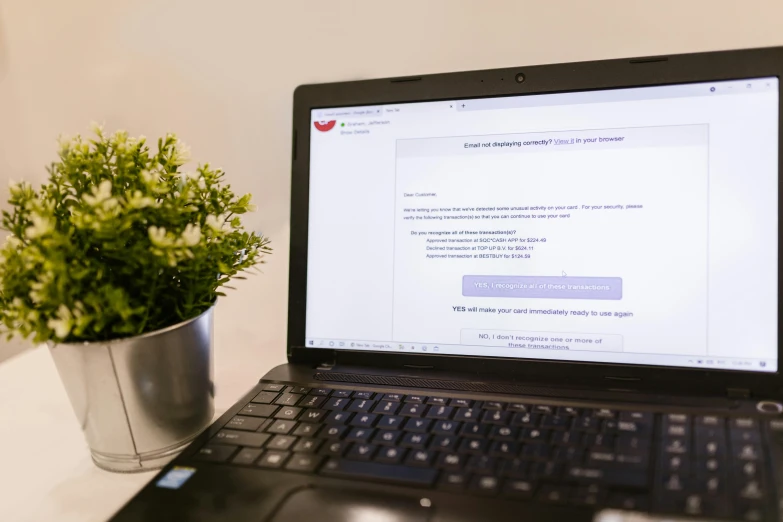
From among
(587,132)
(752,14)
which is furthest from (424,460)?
(752,14)

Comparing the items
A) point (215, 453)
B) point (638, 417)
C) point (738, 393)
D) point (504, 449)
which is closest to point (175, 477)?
point (215, 453)

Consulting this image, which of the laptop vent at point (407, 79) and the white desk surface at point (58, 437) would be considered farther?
the laptop vent at point (407, 79)

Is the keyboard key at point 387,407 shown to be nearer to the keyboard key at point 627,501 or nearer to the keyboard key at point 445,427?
the keyboard key at point 445,427

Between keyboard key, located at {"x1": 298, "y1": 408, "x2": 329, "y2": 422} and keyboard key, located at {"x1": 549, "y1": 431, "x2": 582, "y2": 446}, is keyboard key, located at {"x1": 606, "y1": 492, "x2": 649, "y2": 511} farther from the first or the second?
keyboard key, located at {"x1": 298, "y1": 408, "x2": 329, "y2": 422}

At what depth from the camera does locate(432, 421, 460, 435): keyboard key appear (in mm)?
479

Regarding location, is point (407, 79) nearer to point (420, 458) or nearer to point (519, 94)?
point (519, 94)

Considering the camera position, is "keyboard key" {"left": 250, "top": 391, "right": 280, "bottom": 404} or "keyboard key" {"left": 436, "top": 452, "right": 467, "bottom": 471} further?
"keyboard key" {"left": 250, "top": 391, "right": 280, "bottom": 404}

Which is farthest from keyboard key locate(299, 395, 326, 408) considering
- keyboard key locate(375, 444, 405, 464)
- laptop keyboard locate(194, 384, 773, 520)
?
keyboard key locate(375, 444, 405, 464)

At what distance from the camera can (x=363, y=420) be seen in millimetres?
509

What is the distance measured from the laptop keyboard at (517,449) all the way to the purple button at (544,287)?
0.39 ft

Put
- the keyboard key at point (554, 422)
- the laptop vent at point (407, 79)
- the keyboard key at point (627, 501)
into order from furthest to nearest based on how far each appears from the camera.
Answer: the laptop vent at point (407, 79)
the keyboard key at point (554, 422)
the keyboard key at point (627, 501)

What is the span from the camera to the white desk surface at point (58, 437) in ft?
1.58

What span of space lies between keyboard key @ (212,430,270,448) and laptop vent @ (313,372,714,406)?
113 mm

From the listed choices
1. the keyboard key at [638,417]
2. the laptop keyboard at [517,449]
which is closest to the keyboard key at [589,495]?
the laptop keyboard at [517,449]
